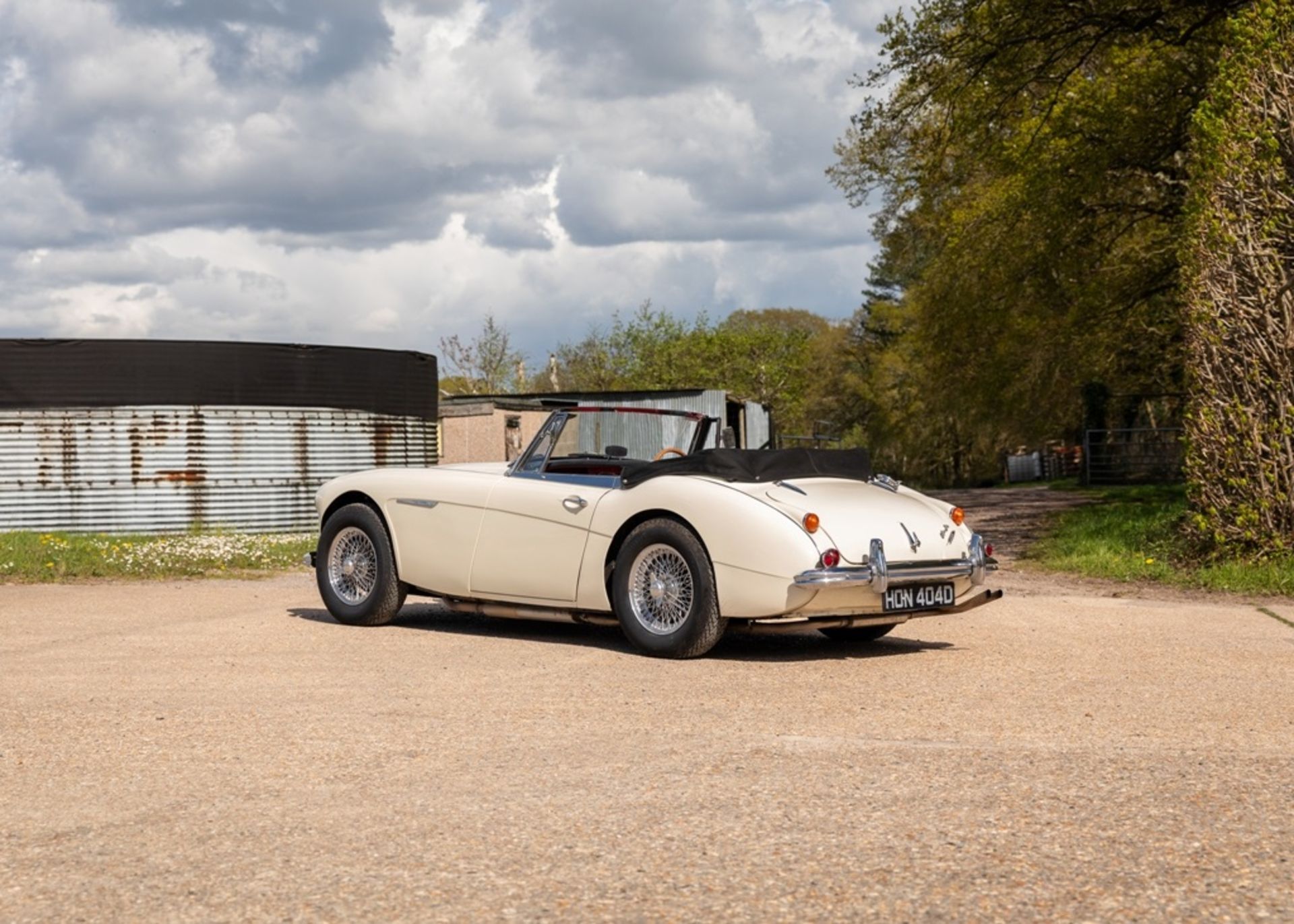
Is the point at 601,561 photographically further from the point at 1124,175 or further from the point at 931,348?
the point at 931,348

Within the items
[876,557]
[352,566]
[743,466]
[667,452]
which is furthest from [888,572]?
[352,566]

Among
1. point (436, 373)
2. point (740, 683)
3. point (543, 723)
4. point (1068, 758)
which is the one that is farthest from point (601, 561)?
point (436, 373)

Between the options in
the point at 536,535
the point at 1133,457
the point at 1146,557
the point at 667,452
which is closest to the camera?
the point at 536,535

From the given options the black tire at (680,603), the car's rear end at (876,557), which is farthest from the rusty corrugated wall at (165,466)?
the car's rear end at (876,557)

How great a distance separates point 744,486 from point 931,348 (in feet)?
84.4

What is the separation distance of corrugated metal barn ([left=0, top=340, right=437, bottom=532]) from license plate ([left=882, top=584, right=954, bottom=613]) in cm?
1585

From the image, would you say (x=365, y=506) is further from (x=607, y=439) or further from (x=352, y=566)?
(x=607, y=439)

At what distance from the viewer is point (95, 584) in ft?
46.4

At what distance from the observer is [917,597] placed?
851 centimetres

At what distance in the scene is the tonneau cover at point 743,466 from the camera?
29.0 ft

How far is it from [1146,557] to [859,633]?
599 cm

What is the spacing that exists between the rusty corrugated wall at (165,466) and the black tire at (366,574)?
12.7 metres

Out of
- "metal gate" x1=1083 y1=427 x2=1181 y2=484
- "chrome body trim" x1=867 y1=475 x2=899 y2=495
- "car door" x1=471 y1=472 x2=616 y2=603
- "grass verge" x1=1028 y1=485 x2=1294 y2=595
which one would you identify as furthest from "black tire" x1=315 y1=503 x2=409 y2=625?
"metal gate" x1=1083 y1=427 x2=1181 y2=484

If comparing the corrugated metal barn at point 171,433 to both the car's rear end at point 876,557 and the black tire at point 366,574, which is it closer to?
the black tire at point 366,574
